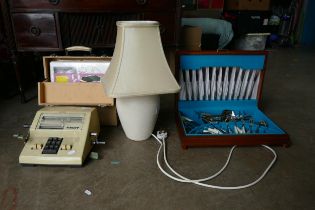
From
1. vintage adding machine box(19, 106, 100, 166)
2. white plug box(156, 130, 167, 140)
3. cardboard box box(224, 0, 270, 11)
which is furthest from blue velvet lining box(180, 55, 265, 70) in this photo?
cardboard box box(224, 0, 270, 11)

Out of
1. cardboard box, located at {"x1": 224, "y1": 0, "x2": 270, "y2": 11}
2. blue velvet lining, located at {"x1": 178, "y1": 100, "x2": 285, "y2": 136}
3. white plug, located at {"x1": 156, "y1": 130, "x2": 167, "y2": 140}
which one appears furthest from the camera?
cardboard box, located at {"x1": 224, "y1": 0, "x2": 270, "y2": 11}

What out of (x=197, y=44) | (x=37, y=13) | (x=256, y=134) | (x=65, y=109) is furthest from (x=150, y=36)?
(x=197, y=44)

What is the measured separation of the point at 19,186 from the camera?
27.4 inches

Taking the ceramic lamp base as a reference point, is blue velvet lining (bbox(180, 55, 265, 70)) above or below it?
above

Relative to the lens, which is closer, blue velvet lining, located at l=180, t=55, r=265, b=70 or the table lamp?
the table lamp

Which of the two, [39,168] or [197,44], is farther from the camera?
[197,44]

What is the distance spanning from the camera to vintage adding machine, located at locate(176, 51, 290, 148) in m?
0.98

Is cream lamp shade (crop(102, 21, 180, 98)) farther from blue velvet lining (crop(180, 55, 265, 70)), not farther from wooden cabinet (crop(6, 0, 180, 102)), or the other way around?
wooden cabinet (crop(6, 0, 180, 102))

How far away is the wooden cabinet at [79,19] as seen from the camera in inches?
42.6

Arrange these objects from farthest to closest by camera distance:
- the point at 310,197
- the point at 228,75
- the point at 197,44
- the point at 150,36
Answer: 1. the point at 197,44
2. the point at 228,75
3. the point at 150,36
4. the point at 310,197

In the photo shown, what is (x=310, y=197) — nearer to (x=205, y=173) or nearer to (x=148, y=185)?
(x=205, y=173)

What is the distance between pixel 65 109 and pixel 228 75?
69 cm

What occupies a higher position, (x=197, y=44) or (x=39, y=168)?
(x=197, y=44)

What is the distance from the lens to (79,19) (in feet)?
3.75
